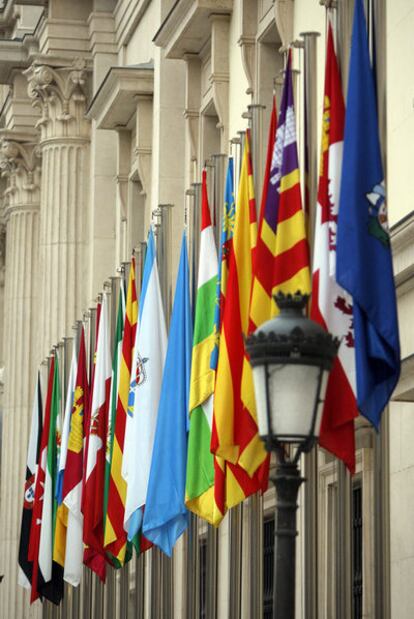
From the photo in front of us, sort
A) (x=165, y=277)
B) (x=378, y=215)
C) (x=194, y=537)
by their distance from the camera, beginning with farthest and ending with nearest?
(x=165, y=277), (x=194, y=537), (x=378, y=215)

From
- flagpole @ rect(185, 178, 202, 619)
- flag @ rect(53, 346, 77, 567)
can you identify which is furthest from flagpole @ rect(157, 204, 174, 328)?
flag @ rect(53, 346, 77, 567)

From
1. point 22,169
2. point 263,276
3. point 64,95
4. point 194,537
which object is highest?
point 22,169

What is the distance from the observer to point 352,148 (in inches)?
672

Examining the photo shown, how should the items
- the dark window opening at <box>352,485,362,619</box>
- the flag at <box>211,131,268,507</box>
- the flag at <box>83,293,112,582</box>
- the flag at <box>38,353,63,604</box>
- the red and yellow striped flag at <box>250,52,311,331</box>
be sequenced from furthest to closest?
the flag at <box>38,353,63,604</box> < the flag at <box>83,293,112,582</box> < the dark window opening at <box>352,485,362,619</box> < the flag at <box>211,131,268,507</box> < the red and yellow striped flag at <box>250,52,311,331</box>

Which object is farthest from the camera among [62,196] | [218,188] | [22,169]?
[22,169]

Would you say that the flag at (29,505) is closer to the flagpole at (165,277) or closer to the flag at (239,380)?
the flagpole at (165,277)

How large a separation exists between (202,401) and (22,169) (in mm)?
29551

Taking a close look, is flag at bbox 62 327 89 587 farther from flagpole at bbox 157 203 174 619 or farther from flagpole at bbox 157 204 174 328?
flagpole at bbox 157 204 174 328

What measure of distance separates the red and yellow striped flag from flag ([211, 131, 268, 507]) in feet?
2.46

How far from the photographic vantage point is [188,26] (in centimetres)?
3178

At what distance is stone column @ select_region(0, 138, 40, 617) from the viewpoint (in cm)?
4651

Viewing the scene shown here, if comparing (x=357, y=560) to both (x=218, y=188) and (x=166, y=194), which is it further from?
(x=166, y=194)

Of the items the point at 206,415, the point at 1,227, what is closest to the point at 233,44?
the point at 206,415

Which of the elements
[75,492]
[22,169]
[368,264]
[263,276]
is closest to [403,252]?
[263,276]
